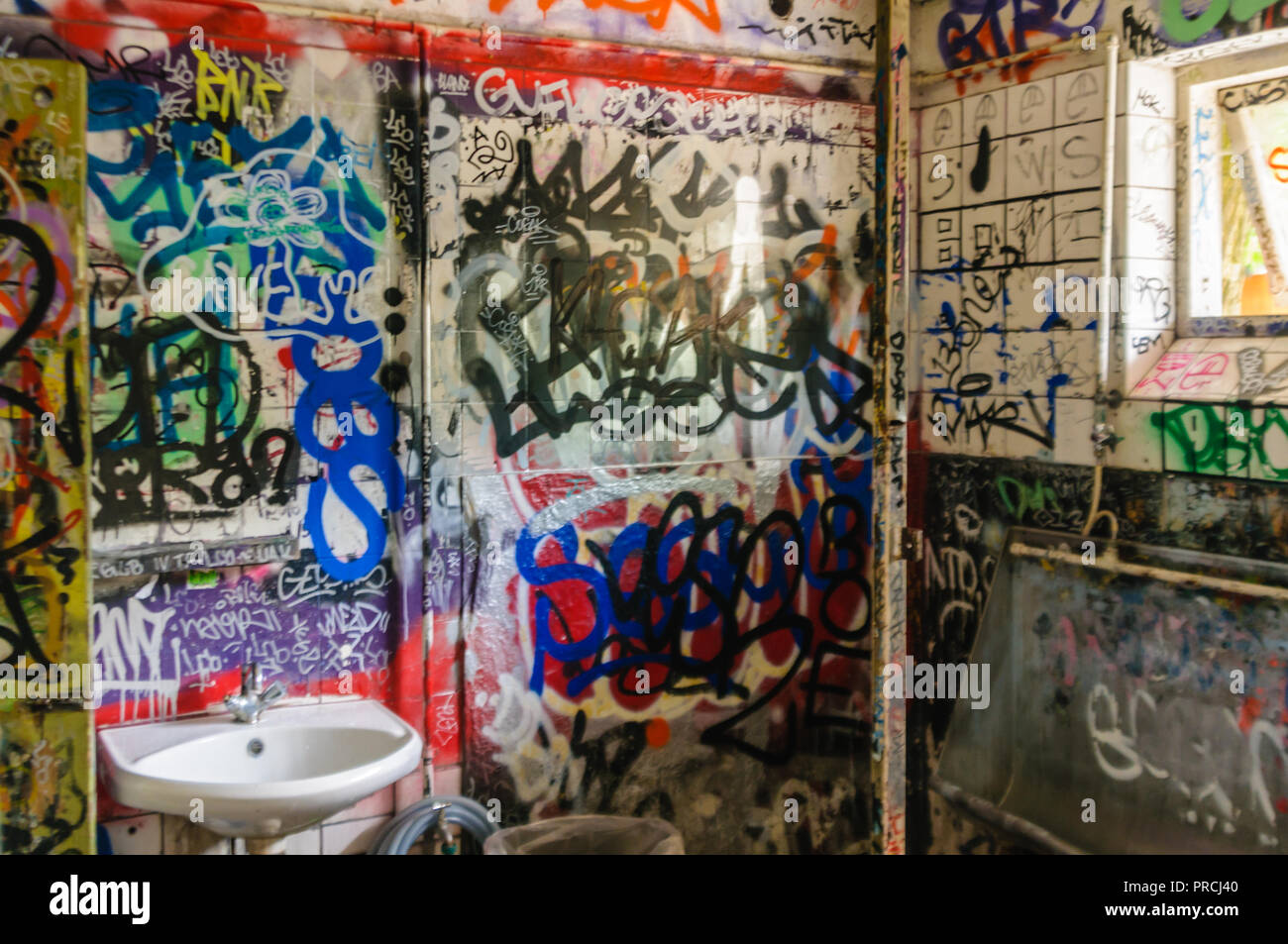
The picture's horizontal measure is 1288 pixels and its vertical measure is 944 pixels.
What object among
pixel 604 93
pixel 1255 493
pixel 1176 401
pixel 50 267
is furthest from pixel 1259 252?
pixel 50 267

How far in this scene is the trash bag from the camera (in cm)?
346

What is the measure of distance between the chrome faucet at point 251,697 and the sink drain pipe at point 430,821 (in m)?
0.56

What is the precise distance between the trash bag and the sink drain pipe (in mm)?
77

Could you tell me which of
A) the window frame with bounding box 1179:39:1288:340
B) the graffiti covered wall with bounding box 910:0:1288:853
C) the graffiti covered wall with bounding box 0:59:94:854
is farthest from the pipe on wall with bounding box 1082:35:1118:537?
the graffiti covered wall with bounding box 0:59:94:854

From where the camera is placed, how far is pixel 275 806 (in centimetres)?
287

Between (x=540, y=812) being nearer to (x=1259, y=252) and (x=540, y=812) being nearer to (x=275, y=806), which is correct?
(x=275, y=806)

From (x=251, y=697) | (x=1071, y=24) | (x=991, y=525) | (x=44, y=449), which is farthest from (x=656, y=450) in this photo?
(x=1071, y=24)

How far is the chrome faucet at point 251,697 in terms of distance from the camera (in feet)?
10.6

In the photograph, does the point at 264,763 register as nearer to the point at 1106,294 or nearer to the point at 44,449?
the point at 44,449

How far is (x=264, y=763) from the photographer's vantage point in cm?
322

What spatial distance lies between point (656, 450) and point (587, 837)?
1.32 m

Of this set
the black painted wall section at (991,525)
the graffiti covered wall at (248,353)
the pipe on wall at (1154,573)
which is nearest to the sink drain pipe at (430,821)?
the graffiti covered wall at (248,353)
